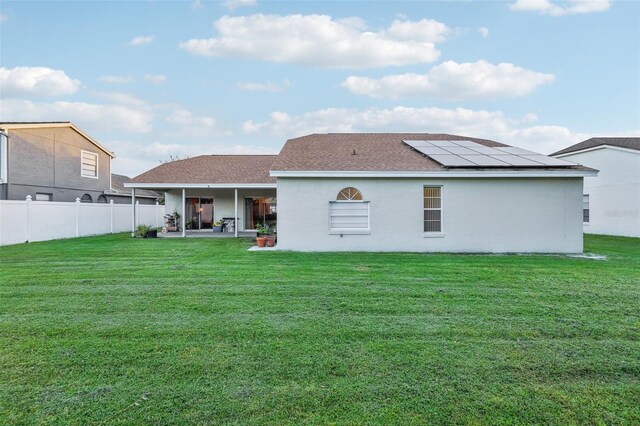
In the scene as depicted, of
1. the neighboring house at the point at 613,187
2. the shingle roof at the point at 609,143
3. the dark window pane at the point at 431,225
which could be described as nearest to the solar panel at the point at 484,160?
the dark window pane at the point at 431,225

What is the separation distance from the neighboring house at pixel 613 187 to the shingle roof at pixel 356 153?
7718 millimetres

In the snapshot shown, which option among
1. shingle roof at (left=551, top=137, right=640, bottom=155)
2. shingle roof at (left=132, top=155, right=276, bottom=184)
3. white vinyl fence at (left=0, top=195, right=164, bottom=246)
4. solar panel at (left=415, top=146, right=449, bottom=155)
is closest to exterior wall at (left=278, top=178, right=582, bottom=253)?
solar panel at (left=415, top=146, right=449, bottom=155)

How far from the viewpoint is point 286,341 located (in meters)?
4.00

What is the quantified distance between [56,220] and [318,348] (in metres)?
16.6

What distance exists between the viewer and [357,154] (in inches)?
527

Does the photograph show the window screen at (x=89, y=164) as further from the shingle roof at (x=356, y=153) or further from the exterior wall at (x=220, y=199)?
the shingle roof at (x=356, y=153)

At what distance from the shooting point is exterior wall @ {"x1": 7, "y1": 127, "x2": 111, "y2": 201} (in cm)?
1719

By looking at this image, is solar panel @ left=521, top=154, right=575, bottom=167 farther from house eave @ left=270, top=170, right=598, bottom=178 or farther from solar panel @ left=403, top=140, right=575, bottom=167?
house eave @ left=270, top=170, right=598, bottom=178

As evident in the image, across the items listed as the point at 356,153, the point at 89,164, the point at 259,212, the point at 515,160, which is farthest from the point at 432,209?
the point at 89,164

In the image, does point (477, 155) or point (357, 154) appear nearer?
point (477, 155)

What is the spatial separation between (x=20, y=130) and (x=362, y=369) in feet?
72.4

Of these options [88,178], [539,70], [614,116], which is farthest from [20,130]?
[614,116]

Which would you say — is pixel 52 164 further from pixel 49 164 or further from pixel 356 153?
pixel 356 153

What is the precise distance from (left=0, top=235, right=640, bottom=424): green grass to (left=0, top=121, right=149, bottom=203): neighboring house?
42.9 feet
